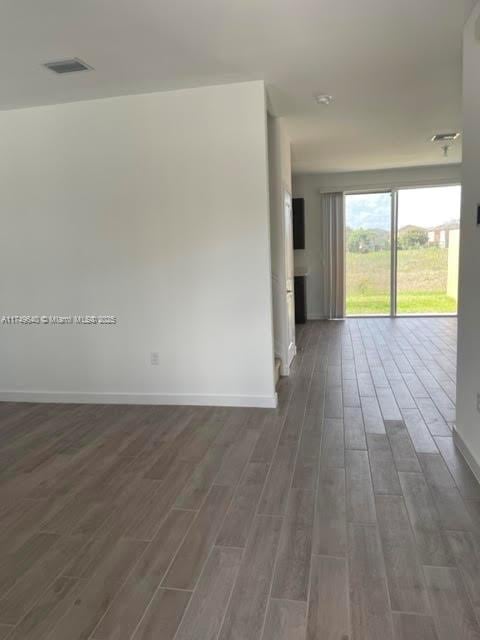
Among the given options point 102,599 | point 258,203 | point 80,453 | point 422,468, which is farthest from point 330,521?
point 258,203

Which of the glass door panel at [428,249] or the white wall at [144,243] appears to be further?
the glass door panel at [428,249]

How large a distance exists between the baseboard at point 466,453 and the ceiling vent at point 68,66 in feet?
11.6

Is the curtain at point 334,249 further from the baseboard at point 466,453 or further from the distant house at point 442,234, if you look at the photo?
the baseboard at point 466,453

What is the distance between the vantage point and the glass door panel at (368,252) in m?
8.05

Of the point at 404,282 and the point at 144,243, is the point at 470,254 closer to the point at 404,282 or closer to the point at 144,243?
the point at 144,243

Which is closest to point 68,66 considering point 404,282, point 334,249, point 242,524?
point 242,524

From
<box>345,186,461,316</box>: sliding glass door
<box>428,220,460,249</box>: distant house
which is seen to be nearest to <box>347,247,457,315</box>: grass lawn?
<box>345,186,461,316</box>: sliding glass door

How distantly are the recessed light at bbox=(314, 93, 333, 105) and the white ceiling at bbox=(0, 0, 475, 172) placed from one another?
0.23 feet

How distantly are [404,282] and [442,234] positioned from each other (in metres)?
1.07

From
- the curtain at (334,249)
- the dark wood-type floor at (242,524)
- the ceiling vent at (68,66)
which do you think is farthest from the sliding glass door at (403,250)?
the ceiling vent at (68,66)

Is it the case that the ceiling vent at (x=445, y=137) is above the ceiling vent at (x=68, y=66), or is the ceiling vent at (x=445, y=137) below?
above

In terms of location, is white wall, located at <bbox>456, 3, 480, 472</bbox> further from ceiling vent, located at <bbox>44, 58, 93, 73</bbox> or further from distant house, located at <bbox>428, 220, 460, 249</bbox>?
distant house, located at <bbox>428, 220, 460, 249</bbox>

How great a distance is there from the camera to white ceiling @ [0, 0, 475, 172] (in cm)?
240

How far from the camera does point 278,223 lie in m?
4.57
